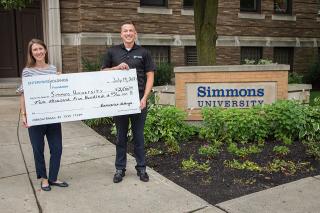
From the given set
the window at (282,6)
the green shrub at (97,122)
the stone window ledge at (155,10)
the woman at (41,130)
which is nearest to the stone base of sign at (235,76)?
the green shrub at (97,122)

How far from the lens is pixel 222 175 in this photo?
500 cm

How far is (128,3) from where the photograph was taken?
43.8 feet

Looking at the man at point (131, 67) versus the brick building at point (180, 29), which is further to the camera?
the brick building at point (180, 29)

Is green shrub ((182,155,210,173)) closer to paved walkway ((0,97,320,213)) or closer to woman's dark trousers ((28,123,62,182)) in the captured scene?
paved walkway ((0,97,320,213))

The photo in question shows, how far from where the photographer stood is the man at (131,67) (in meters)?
4.50

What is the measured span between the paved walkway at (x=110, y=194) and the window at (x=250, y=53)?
11700 millimetres

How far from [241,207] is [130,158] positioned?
7.23ft

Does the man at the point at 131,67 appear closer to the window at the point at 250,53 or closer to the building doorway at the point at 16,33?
the building doorway at the point at 16,33

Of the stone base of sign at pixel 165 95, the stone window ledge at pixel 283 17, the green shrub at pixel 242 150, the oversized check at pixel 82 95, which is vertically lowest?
the green shrub at pixel 242 150

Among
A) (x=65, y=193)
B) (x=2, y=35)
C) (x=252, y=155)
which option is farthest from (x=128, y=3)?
(x=65, y=193)

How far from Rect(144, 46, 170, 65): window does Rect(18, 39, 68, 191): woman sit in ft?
33.0

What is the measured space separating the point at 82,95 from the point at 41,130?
23.8 inches

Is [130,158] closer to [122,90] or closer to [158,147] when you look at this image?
[158,147]

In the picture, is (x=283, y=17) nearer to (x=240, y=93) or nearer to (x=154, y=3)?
(x=154, y=3)
